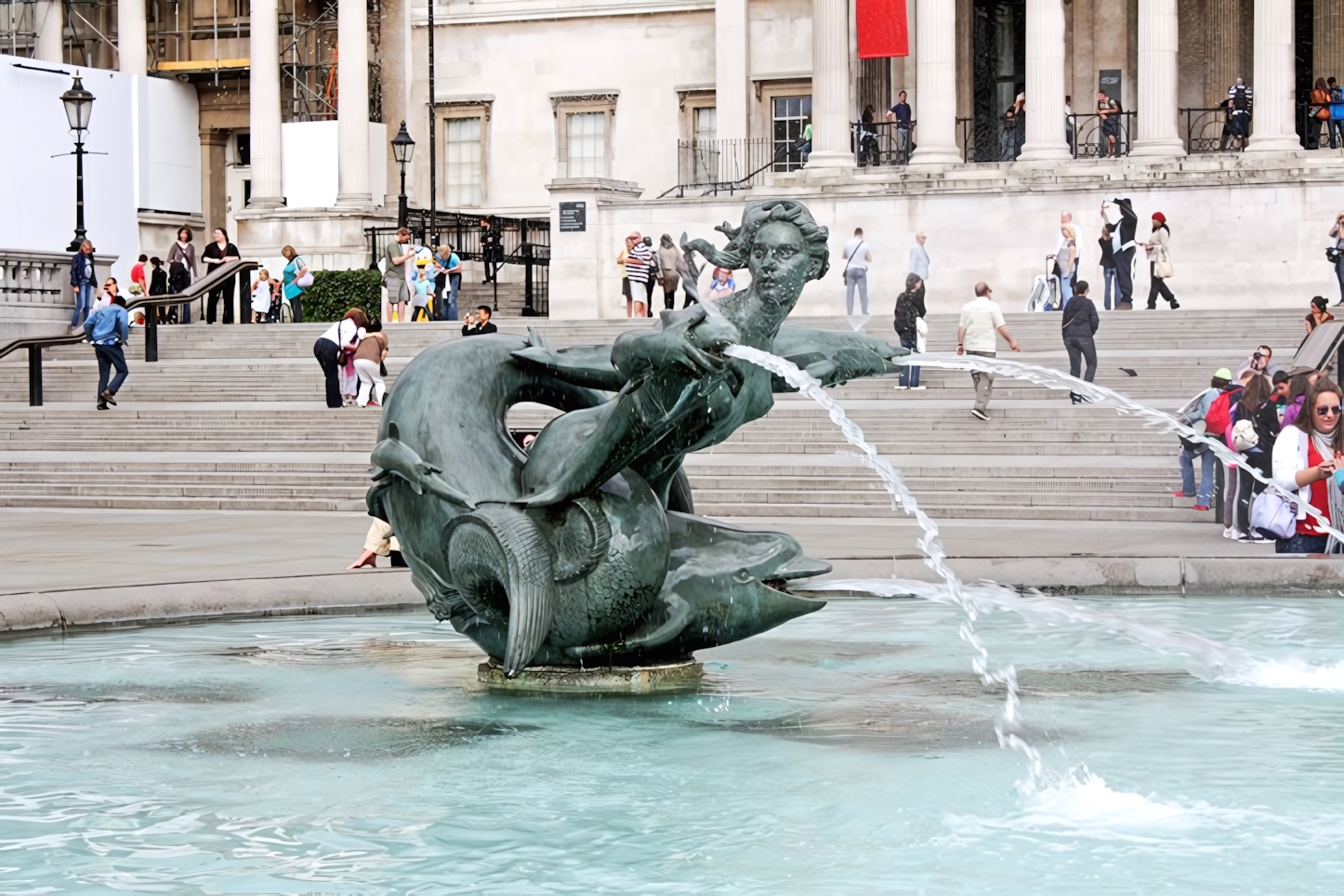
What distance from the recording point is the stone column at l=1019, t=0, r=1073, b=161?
A: 39156mm

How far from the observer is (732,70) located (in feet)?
152

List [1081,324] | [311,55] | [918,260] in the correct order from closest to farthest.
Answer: [1081,324], [918,260], [311,55]

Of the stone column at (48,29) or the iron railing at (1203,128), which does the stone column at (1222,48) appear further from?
the stone column at (48,29)

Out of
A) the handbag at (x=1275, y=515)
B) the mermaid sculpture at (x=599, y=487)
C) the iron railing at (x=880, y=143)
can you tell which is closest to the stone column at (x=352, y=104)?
the iron railing at (x=880, y=143)

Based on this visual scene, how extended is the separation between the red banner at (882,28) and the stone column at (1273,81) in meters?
6.72

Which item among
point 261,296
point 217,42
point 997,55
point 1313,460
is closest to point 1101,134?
point 997,55

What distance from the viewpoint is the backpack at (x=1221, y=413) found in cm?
1695

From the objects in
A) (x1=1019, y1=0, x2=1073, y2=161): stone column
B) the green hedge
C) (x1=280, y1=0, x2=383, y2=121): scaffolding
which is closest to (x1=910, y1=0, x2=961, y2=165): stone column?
(x1=1019, y1=0, x2=1073, y2=161): stone column

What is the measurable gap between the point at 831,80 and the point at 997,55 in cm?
581

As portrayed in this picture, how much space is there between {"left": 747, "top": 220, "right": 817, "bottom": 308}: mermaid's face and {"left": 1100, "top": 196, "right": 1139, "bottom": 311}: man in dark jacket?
25.8 m

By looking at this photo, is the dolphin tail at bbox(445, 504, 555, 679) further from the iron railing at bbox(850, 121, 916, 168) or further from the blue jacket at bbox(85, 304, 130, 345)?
the iron railing at bbox(850, 121, 916, 168)

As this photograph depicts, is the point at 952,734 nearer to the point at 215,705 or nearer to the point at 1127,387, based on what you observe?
the point at 215,705

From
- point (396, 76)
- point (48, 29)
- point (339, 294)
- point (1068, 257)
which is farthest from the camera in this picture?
point (48, 29)

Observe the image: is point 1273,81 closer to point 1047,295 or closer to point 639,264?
point 1047,295
